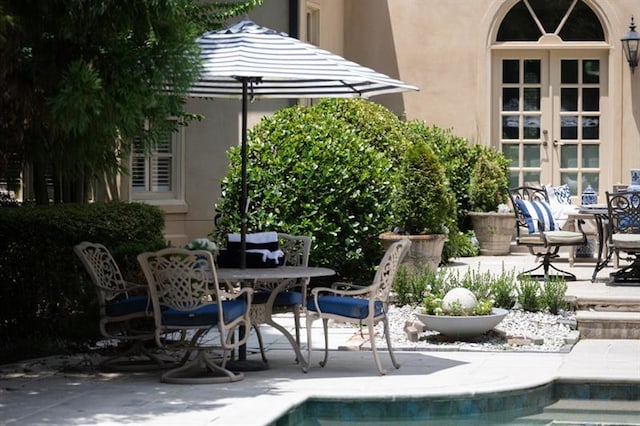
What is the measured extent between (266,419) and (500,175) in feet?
37.8

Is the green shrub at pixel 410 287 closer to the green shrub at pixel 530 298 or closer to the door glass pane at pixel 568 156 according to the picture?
the green shrub at pixel 530 298

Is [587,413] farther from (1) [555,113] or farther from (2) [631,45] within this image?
(1) [555,113]

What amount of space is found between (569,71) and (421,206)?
22.2ft

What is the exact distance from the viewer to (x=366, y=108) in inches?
604

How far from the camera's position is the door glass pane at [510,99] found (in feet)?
62.7

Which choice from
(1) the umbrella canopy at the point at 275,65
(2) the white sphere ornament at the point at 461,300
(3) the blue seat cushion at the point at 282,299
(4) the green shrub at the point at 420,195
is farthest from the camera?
(4) the green shrub at the point at 420,195

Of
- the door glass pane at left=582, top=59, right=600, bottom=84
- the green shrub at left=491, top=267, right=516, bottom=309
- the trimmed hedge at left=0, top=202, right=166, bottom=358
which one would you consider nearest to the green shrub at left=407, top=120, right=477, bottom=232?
the door glass pane at left=582, top=59, right=600, bottom=84

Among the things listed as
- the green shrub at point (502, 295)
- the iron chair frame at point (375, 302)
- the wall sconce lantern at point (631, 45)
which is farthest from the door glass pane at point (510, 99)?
the iron chair frame at point (375, 302)

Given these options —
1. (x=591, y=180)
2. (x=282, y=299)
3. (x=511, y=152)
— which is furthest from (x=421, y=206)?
(x=591, y=180)

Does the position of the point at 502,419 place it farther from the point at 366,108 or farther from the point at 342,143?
the point at 366,108

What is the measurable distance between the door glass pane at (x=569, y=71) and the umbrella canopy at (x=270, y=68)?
9547mm

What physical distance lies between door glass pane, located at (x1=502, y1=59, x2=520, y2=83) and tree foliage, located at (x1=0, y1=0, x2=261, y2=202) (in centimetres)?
1132

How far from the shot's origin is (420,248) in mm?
13062

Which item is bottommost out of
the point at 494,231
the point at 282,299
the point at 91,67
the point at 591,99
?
the point at 282,299
